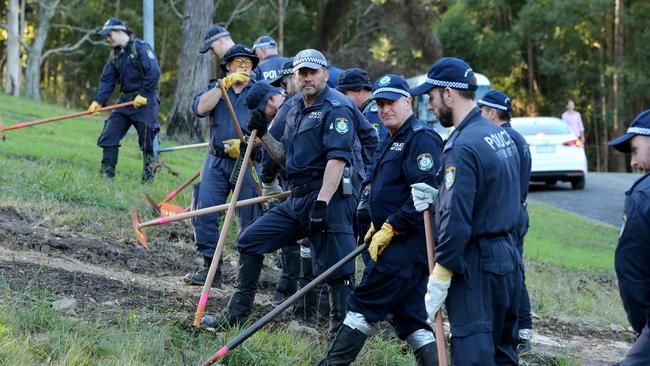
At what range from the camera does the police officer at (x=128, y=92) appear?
11.1 metres

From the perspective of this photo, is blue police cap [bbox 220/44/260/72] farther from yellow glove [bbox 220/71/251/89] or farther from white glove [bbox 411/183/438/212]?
white glove [bbox 411/183/438/212]

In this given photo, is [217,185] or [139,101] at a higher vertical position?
[139,101]

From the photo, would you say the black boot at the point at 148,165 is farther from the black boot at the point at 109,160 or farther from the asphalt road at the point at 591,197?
the asphalt road at the point at 591,197

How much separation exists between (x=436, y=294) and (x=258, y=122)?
2576 mm

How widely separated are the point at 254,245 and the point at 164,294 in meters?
1.19

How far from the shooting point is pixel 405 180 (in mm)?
5715

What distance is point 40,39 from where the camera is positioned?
3247cm

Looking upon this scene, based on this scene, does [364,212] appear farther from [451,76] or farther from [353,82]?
[353,82]

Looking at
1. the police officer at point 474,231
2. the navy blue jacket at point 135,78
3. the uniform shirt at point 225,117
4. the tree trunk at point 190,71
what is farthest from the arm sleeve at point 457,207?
the tree trunk at point 190,71

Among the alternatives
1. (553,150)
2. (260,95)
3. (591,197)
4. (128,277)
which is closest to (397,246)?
(260,95)

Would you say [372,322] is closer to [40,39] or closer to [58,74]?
[40,39]

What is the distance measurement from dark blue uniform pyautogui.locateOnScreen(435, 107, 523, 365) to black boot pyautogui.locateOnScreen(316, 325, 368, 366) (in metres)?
0.99

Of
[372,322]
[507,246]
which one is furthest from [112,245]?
[507,246]

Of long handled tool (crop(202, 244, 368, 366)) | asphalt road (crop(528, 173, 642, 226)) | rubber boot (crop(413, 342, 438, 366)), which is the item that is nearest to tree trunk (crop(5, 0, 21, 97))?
asphalt road (crop(528, 173, 642, 226))
